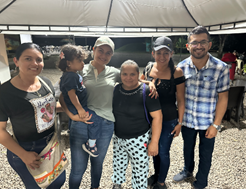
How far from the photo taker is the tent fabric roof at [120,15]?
2.32m

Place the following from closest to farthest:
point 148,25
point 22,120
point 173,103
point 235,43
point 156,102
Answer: point 22,120 → point 156,102 → point 173,103 → point 148,25 → point 235,43

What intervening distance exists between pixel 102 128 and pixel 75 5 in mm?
1916

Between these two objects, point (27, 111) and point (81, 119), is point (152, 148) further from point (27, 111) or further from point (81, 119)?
point (27, 111)

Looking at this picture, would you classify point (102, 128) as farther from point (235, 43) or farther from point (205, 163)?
point (235, 43)

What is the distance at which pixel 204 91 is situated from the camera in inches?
82.3

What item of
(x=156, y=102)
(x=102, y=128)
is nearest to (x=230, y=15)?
(x=156, y=102)

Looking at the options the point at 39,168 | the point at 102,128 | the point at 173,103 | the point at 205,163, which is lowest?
the point at 205,163

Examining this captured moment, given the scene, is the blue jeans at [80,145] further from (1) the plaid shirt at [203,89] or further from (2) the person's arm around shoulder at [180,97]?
(1) the plaid shirt at [203,89]

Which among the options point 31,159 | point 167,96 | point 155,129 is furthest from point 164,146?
point 31,159

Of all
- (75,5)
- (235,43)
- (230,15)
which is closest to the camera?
(230,15)

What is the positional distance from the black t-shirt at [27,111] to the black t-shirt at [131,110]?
72 centimetres

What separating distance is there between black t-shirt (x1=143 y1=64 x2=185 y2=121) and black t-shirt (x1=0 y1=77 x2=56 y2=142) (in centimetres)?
124

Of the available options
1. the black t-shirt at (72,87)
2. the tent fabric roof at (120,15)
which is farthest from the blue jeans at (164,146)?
the tent fabric roof at (120,15)

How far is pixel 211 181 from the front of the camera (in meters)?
2.80
